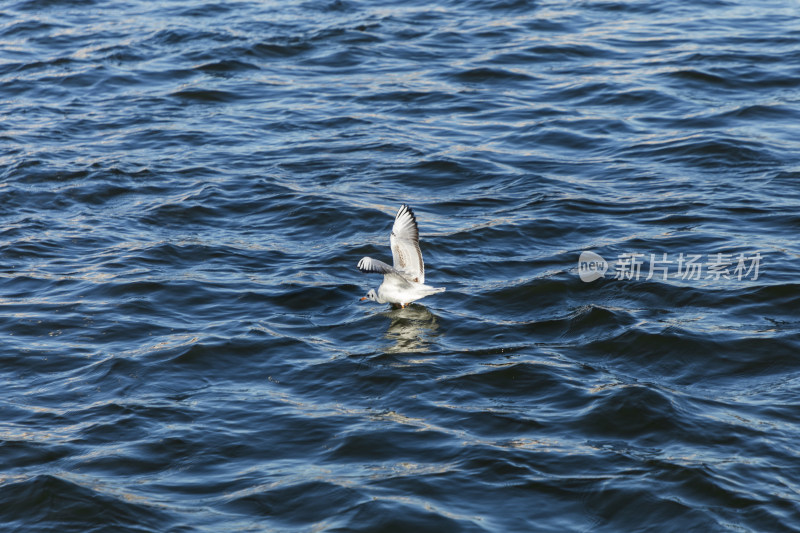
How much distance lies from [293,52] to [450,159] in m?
6.48

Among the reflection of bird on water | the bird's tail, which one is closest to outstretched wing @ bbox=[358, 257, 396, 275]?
the bird's tail

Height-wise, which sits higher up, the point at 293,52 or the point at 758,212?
the point at 293,52

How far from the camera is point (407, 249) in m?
10.1

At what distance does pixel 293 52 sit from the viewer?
19438mm

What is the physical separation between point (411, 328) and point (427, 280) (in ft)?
3.73

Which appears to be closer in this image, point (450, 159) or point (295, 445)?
point (295, 445)

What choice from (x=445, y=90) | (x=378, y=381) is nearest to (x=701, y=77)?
(x=445, y=90)

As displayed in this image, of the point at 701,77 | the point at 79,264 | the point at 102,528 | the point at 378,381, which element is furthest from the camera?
the point at 701,77

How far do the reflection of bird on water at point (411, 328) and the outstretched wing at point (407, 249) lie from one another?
437mm

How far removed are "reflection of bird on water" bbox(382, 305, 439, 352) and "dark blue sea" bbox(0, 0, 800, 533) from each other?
0.04 m

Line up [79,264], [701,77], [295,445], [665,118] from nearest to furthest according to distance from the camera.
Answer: [295,445] → [79,264] → [665,118] → [701,77]

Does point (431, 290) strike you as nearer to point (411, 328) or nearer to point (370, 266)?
point (411, 328)

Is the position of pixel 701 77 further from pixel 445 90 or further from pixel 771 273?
pixel 771 273

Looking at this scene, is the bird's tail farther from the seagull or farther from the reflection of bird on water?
the reflection of bird on water
